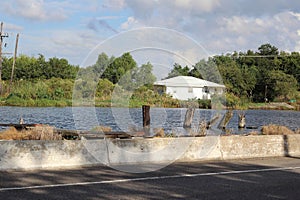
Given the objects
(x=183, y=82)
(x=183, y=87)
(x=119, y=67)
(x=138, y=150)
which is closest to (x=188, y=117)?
(x=183, y=87)

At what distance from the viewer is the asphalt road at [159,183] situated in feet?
31.2

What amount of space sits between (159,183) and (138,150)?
10.4 ft

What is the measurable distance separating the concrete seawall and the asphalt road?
40cm

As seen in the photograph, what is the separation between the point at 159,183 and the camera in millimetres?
10891

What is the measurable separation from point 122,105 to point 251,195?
270 inches

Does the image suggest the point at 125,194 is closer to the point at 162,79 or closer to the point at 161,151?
the point at 161,151

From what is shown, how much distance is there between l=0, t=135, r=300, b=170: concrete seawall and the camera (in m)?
12.1

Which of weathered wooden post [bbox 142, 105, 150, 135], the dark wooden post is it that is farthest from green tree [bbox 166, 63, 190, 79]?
the dark wooden post

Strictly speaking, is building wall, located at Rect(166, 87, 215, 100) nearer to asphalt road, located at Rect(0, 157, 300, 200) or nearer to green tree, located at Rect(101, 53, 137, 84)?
green tree, located at Rect(101, 53, 137, 84)

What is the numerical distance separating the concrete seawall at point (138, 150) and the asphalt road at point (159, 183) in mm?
398

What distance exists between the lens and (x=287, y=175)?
498 inches

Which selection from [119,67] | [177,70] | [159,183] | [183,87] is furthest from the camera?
[183,87]

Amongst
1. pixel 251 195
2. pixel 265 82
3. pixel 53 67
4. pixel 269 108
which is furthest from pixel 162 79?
pixel 265 82

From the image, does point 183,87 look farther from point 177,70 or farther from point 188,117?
point 188,117
